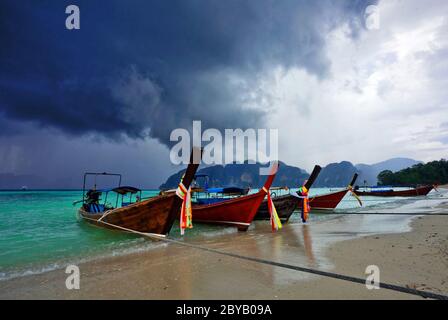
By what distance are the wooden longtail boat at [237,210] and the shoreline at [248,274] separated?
3.88 m

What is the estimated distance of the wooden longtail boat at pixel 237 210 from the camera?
1154cm

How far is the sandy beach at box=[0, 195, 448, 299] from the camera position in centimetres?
408

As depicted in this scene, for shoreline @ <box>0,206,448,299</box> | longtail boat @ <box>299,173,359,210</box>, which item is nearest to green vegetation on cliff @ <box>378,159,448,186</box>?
longtail boat @ <box>299,173,359,210</box>

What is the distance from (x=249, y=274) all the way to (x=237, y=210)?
7568 mm

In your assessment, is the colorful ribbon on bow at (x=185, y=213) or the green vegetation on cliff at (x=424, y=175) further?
the green vegetation on cliff at (x=424, y=175)

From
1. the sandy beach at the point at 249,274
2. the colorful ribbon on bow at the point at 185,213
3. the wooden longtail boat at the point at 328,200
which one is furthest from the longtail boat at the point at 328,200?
the colorful ribbon on bow at the point at 185,213

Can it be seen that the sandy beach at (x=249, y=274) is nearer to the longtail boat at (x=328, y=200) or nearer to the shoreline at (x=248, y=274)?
the shoreline at (x=248, y=274)

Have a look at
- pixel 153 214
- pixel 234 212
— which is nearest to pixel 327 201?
pixel 234 212

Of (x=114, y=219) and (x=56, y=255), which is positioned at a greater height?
(x=114, y=219)

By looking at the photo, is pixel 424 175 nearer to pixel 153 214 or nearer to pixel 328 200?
pixel 328 200
